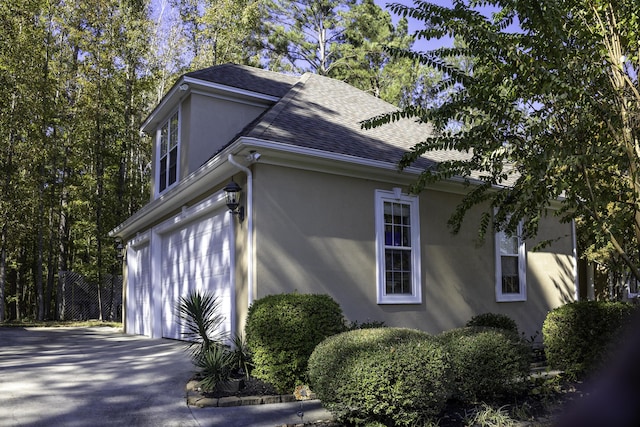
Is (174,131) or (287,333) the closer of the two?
(287,333)

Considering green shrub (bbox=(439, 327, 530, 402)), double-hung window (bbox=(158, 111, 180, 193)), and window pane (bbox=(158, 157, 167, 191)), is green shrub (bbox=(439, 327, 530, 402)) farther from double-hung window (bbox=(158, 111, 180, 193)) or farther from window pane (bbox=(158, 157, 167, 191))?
window pane (bbox=(158, 157, 167, 191))

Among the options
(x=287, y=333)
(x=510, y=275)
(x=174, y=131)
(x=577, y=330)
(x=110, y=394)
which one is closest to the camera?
(x=110, y=394)

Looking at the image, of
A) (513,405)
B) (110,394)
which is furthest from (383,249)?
(110,394)

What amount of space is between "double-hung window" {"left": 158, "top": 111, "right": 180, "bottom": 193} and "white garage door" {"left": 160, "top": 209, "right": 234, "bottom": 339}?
4.49 feet

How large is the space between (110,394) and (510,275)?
851 centimetres

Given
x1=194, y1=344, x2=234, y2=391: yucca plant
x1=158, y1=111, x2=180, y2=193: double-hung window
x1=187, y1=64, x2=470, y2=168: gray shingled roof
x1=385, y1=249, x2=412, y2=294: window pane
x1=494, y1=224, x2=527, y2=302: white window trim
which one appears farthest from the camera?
x1=158, y1=111, x2=180, y2=193: double-hung window

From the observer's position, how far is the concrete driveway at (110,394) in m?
5.68

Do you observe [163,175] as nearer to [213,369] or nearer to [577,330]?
[213,369]

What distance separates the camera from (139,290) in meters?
14.5

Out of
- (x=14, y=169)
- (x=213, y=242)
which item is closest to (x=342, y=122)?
(x=213, y=242)

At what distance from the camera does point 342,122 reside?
11.3 m

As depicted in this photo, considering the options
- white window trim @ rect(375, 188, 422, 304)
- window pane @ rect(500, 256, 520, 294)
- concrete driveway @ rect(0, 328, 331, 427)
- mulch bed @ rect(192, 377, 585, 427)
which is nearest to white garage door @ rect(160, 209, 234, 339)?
concrete driveway @ rect(0, 328, 331, 427)

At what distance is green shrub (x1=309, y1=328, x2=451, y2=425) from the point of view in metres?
5.00

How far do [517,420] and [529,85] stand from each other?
4089 millimetres
